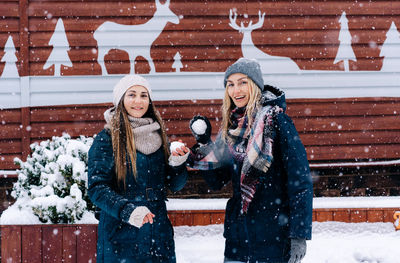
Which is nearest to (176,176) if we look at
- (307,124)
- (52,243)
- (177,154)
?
(177,154)

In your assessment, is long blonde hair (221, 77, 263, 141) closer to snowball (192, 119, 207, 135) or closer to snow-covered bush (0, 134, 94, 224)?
snowball (192, 119, 207, 135)

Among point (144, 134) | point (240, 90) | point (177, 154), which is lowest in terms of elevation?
point (177, 154)

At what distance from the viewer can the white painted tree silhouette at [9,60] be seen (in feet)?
19.3

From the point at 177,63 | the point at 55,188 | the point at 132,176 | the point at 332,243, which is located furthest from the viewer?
the point at 177,63

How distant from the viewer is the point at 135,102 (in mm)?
2465

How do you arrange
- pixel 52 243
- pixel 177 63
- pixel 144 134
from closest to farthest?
pixel 144 134
pixel 52 243
pixel 177 63

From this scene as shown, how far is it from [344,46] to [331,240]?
10.9ft

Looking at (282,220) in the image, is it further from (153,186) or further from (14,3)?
(14,3)

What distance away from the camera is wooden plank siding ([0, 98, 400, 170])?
5.89m

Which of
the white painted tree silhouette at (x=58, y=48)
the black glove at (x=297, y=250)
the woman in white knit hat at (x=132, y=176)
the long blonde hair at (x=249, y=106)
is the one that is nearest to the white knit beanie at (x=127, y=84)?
the woman in white knit hat at (x=132, y=176)

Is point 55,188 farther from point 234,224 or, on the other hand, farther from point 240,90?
point 240,90

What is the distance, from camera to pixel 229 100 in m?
2.56

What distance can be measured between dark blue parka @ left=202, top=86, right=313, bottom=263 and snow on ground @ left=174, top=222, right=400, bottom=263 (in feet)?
6.08

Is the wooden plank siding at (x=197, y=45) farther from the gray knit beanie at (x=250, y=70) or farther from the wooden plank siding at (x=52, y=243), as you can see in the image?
the gray knit beanie at (x=250, y=70)
